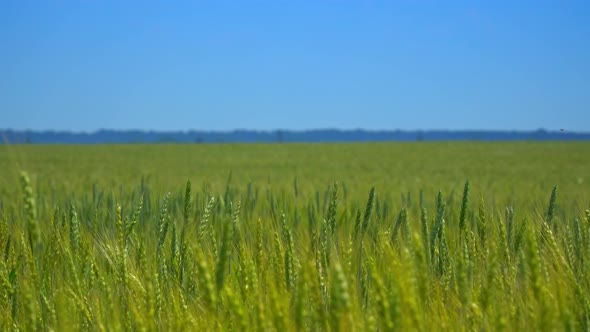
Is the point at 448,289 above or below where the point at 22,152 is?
below

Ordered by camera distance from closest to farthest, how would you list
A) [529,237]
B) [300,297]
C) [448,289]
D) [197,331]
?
[300,297] → [529,237] → [197,331] → [448,289]

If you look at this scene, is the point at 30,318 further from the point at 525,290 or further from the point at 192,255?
the point at 525,290

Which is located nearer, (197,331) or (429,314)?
(197,331)

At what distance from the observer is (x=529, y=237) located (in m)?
1.43

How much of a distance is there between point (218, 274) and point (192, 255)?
696mm

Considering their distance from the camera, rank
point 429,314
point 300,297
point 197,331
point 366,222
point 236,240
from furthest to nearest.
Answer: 1. point 236,240
2. point 366,222
3. point 429,314
4. point 197,331
5. point 300,297

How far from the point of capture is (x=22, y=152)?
1396mm

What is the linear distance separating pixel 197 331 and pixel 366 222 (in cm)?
86

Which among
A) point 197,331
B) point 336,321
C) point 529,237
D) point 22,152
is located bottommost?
point 197,331

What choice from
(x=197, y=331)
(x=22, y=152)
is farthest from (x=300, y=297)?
(x=22, y=152)

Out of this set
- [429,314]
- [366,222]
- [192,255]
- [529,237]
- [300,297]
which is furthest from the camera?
[366,222]

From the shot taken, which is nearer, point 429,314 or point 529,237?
point 529,237

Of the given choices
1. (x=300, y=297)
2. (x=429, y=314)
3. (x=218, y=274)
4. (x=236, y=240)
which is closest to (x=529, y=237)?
(x=429, y=314)

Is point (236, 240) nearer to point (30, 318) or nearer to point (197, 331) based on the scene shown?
point (197, 331)
